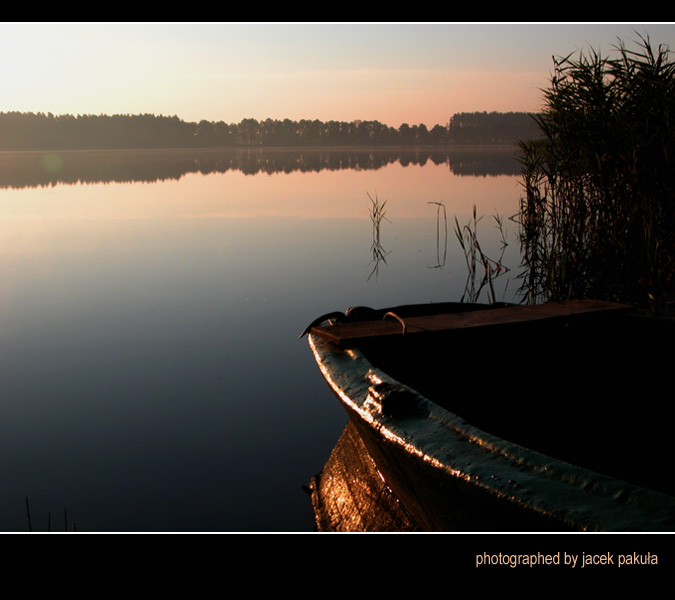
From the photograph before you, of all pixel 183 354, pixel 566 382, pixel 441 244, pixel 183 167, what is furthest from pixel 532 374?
pixel 183 167

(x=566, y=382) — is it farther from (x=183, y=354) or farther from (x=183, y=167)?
(x=183, y=167)

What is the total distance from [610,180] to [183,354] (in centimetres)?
424

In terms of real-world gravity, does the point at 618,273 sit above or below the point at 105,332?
above

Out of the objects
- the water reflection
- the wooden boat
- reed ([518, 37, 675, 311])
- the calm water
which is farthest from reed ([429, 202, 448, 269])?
the water reflection

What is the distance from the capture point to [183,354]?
5.60 m

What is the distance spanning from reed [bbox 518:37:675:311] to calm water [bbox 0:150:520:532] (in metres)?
1.49

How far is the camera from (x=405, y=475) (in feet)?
6.70

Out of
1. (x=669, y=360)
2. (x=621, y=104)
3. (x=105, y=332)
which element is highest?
(x=621, y=104)

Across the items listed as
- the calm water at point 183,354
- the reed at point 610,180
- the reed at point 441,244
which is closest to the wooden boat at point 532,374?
the calm water at point 183,354

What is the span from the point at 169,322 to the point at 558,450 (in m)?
4.63

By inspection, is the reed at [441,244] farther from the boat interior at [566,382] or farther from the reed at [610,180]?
the boat interior at [566,382]

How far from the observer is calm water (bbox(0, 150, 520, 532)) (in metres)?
3.55
